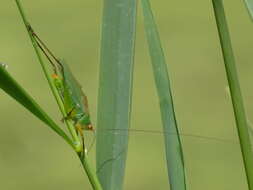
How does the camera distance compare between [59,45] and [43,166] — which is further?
[59,45]

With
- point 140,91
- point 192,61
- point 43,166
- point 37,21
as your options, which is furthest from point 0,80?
point 37,21

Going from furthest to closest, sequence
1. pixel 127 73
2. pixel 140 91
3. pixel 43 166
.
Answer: pixel 140 91 < pixel 43 166 < pixel 127 73

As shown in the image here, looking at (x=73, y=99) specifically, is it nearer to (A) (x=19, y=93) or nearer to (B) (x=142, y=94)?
(A) (x=19, y=93)

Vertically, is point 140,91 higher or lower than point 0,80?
lower

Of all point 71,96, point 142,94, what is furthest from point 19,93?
point 142,94

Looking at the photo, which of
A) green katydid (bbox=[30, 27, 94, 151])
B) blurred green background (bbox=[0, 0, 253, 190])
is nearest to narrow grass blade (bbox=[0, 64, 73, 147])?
green katydid (bbox=[30, 27, 94, 151])

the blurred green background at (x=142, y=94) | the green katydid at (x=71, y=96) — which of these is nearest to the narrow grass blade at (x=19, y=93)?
the green katydid at (x=71, y=96)

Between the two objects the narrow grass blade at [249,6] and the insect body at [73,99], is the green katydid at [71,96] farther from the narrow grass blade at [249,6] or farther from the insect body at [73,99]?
the narrow grass blade at [249,6]

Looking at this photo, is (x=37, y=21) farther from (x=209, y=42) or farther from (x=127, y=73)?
(x=127, y=73)
